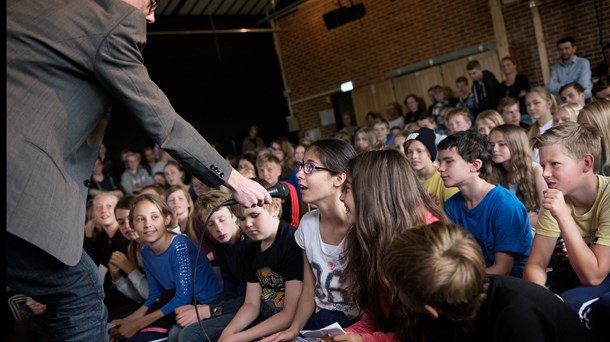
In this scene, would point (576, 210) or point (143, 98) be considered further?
point (576, 210)

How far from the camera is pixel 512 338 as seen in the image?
136cm

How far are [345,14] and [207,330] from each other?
25.8 ft

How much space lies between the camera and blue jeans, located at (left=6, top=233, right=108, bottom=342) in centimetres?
150

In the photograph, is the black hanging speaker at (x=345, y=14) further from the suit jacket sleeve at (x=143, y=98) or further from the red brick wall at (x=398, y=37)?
the suit jacket sleeve at (x=143, y=98)

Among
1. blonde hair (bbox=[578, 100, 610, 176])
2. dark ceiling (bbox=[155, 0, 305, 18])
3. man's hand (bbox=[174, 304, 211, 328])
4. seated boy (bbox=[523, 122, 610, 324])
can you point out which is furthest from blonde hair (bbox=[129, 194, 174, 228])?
dark ceiling (bbox=[155, 0, 305, 18])

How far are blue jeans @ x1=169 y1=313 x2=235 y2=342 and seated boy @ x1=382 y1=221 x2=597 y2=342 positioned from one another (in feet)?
4.71

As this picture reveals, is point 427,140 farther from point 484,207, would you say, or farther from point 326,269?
point 326,269

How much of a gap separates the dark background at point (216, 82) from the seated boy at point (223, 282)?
8.01m

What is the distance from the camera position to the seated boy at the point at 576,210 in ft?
6.16

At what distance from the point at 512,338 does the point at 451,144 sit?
1.47 meters

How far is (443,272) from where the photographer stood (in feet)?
4.52

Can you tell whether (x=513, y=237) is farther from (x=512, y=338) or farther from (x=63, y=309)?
(x=63, y=309)

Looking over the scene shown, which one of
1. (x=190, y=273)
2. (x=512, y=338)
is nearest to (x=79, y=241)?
(x=512, y=338)

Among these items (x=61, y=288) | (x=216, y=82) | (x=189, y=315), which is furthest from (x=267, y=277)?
(x=216, y=82)
